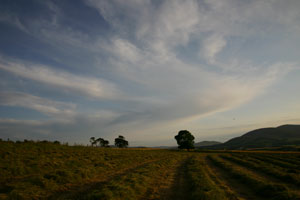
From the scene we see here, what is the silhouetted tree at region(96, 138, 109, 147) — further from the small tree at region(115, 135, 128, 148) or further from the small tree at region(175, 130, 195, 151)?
the small tree at region(175, 130, 195, 151)

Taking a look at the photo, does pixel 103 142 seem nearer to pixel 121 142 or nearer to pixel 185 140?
pixel 121 142

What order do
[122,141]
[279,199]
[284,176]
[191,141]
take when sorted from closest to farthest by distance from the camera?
[279,199], [284,176], [191,141], [122,141]

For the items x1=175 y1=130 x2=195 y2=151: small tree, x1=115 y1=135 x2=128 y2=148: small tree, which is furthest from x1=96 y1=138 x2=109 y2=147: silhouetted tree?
x1=175 y1=130 x2=195 y2=151: small tree

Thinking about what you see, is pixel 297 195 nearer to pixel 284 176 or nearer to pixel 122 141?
pixel 284 176

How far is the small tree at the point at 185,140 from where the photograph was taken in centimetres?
8650

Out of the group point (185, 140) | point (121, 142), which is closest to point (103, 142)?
point (121, 142)

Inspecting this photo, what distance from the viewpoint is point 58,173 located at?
580 inches

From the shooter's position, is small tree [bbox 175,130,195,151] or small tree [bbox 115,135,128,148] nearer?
small tree [bbox 175,130,195,151]

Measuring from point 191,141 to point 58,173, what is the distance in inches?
3168

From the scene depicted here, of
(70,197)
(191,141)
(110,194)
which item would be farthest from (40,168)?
(191,141)

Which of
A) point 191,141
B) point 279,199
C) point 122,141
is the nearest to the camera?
point 279,199

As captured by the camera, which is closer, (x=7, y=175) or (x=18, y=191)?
(x=18, y=191)

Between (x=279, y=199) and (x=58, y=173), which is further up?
(x=58, y=173)

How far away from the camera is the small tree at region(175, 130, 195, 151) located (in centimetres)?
8650
